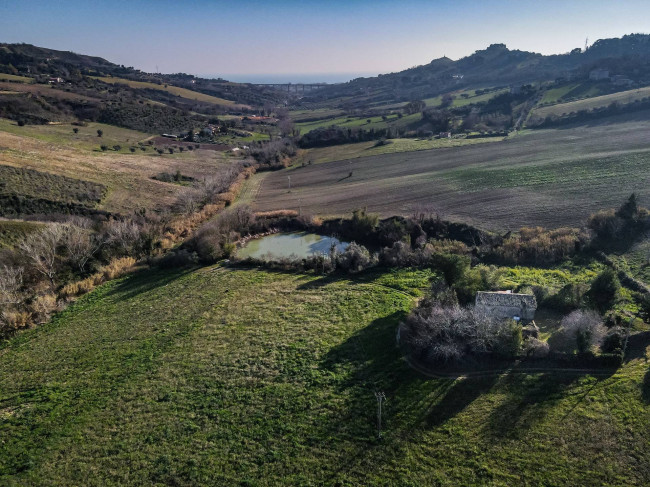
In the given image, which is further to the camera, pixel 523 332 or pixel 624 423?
pixel 523 332

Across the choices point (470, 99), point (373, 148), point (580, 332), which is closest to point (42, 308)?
point (580, 332)

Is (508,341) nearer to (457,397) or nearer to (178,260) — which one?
(457,397)

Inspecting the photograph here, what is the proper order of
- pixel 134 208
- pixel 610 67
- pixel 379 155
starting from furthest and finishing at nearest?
1. pixel 610 67
2. pixel 379 155
3. pixel 134 208

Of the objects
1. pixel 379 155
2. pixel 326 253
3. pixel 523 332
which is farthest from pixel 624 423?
pixel 379 155

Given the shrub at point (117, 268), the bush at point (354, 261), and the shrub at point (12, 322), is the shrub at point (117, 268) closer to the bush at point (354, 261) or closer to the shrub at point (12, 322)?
the shrub at point (12, 322)

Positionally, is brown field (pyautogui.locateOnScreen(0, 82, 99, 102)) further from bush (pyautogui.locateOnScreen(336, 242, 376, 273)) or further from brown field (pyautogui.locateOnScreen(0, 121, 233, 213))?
bush (pyautogui.locateOnScreen(336, 242, 376, 273))

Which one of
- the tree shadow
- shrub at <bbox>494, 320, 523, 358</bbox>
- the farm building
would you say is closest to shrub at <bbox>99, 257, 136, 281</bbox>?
the tree shadow

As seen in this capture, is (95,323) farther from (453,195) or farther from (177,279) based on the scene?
(453,195)
